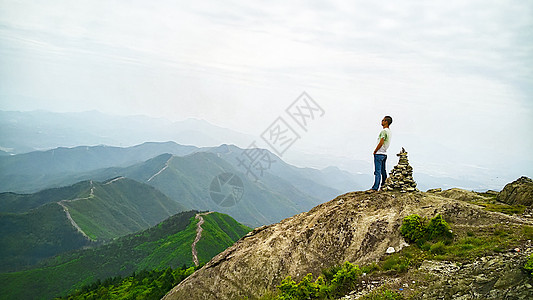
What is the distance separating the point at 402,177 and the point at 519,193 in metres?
10.8

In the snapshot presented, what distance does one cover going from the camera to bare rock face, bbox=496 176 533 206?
20281 mm

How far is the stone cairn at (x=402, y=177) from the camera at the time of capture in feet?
59.4

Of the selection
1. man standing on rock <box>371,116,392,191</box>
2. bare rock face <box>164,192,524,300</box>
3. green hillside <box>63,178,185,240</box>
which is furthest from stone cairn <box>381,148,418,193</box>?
green hillside <box>63,178,185,240</box>

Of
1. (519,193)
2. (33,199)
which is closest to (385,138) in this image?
(519,193)

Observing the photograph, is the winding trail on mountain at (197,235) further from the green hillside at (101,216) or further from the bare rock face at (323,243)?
the bare rock face at (323,243)

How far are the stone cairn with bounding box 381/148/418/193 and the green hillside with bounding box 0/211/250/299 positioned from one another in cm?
8850

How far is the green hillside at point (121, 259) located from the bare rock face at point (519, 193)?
293ft

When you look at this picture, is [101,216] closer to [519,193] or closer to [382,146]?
[382,146]

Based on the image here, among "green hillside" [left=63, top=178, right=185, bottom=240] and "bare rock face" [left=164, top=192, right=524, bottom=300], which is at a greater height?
"bare rock face" [left=164, top=192, right=524, bottom=300]

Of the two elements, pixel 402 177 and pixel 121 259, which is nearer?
pixel 402 177

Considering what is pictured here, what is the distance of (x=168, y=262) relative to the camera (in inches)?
3880

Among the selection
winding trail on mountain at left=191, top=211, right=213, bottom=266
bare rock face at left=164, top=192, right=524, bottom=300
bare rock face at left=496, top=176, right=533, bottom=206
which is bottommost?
winding trail on mountain at left=191, top=211, right=213, bottom=266

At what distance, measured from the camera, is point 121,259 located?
11362 cm

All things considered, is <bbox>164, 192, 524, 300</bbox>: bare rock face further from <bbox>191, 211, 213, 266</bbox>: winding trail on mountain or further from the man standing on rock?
<bbox>191, 211, 213, 266</bbox>: winding trail on mountain
